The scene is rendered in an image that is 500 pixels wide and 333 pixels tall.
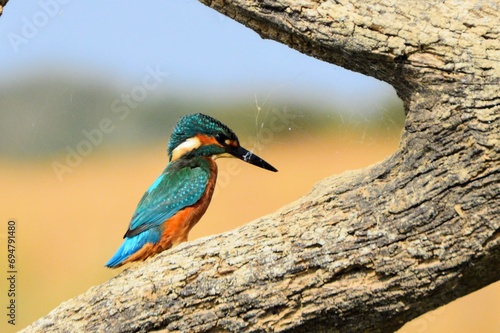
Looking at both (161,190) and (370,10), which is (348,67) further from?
(161,190)

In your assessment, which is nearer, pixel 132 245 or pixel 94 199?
pixel 132 245

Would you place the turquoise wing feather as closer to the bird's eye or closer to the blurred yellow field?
the bird's eye

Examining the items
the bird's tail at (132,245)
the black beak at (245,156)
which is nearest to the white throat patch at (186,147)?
the black beak at (245,156)

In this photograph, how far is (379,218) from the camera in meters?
2.64

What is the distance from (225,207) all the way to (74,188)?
2665 mm

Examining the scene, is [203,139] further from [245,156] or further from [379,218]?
[379,218]

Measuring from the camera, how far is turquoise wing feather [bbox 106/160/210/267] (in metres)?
3.44

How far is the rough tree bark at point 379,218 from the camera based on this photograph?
2562mm

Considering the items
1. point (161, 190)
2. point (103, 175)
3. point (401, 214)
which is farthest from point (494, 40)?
point (103, 175)

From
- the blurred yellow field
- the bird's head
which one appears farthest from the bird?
the blurred yellow field

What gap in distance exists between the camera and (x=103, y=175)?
12609 mm

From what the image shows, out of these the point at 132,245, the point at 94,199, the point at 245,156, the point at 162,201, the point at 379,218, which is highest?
the point at 94,199

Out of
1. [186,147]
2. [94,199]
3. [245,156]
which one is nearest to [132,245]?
[186,147]

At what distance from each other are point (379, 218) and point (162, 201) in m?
1.20
